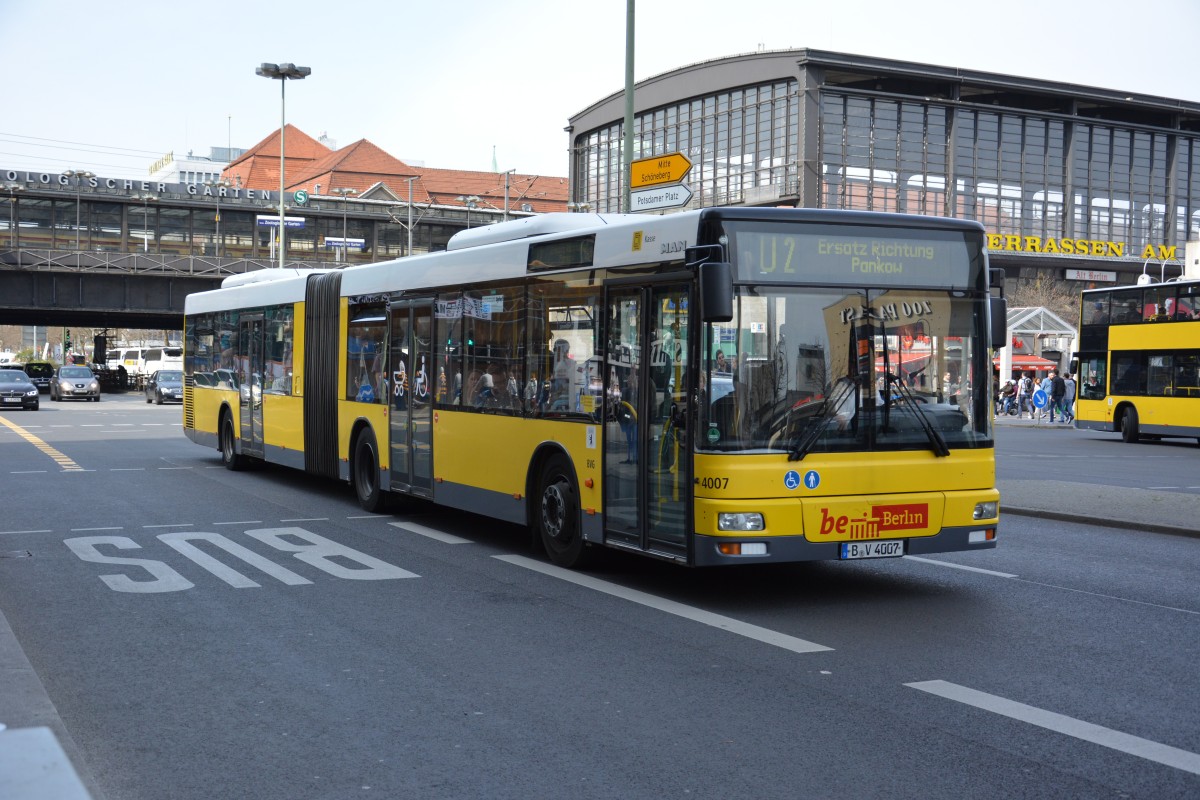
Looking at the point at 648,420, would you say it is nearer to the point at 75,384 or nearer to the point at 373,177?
the point at 75,384

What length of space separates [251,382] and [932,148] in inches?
2361

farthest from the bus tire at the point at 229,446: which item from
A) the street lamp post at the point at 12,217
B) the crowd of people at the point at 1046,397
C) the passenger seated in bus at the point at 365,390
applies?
the street lamp post at the point at 12,217

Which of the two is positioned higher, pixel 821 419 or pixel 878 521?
pixel 821 419

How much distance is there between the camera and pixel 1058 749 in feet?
18.6

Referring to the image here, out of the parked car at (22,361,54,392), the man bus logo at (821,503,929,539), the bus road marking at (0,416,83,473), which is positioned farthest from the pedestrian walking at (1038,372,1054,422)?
the parked car at (22,361,54,392)

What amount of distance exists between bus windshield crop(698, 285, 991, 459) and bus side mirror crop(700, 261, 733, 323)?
298 mm

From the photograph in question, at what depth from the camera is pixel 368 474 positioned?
15.2 meters

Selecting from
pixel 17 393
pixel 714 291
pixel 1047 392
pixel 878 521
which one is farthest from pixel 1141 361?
pixel 17 393

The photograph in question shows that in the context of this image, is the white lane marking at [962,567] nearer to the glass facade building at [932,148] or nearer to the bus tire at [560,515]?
the bus tire at [560,515]

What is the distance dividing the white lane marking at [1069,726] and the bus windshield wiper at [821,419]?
2275 mm

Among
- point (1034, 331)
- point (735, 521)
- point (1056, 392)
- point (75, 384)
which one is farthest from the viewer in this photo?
point (75, 384)

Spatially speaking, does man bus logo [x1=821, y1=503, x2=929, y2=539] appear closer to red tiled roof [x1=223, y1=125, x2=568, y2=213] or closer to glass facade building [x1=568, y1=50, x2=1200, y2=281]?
glass facade building [x1=568, y1=50, x2=1200, y2=281]

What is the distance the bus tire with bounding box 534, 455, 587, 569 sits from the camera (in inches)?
Answer: 417

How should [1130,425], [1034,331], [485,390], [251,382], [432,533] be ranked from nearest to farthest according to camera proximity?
[485,390]
[432,533]
[251,382]
[1130,425]
[1034,331]
